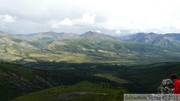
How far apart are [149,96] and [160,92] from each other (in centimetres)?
174

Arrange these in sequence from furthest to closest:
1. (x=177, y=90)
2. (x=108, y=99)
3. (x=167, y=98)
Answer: (x=108, y=99) < (x=167, y=98) < (x=177, y=90)

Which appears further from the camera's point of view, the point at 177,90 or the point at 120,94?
the point at 120,94

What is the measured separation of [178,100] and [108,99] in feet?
550

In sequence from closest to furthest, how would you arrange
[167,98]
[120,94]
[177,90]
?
[177,90] → [167,98] → [120,94]

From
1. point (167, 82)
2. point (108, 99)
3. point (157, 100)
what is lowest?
point (108, 99)

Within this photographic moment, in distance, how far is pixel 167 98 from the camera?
34781 mm

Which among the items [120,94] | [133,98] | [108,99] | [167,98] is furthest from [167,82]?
[108,99]

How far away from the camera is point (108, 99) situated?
198500 millimetres

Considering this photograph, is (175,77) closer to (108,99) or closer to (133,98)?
(133,98)

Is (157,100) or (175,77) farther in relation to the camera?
(157,100)

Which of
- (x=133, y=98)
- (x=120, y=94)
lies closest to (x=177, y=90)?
(x=133, y=98)

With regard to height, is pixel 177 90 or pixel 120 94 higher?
pixel 177 90

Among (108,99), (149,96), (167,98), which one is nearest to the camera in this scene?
(167,98)

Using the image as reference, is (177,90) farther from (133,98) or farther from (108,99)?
(108,99)
